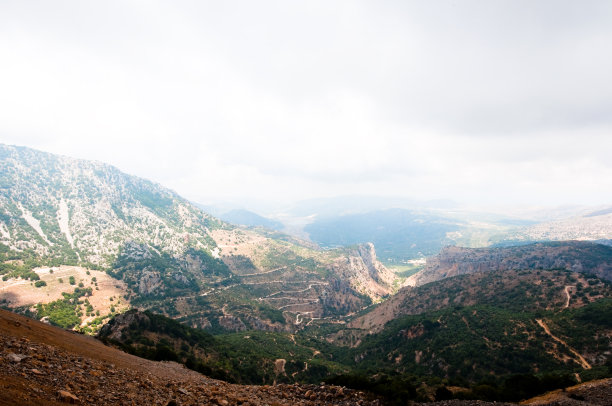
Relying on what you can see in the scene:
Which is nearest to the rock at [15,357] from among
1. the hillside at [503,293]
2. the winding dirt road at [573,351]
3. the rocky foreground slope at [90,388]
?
the rocky foreground slope at [90,388]

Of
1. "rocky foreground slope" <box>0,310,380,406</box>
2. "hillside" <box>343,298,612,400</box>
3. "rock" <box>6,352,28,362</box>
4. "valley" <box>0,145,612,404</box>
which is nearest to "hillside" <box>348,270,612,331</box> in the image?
"valley" <box>0,145,612,404</box>

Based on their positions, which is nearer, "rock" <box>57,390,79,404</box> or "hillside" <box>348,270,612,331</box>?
"rock" <box>57,390,79,404</box>

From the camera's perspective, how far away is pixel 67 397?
45.2 feet

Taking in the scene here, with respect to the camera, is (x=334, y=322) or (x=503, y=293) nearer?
Answer: (x=503, y=293)

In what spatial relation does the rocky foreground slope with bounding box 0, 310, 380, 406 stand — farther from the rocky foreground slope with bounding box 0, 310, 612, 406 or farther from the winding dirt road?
the winding dirt road

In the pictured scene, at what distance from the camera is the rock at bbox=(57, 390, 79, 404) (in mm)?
13685

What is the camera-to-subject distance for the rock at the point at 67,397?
539 inches

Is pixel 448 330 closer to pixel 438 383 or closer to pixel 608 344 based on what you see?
pixel 608 344

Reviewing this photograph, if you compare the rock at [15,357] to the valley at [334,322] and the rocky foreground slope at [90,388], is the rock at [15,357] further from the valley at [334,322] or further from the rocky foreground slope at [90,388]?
the valley at [334,322]

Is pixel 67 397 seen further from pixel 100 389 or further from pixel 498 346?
pixel 498 346

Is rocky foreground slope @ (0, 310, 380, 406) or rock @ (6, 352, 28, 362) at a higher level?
rock @ (6, 352, 28, 362)

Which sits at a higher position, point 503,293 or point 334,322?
point 503,293

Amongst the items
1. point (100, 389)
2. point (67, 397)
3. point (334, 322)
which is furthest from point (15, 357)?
point (334, 322)

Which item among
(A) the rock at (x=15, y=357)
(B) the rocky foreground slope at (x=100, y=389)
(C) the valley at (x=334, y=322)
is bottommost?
(C) the valley at (x=334, y=322)
